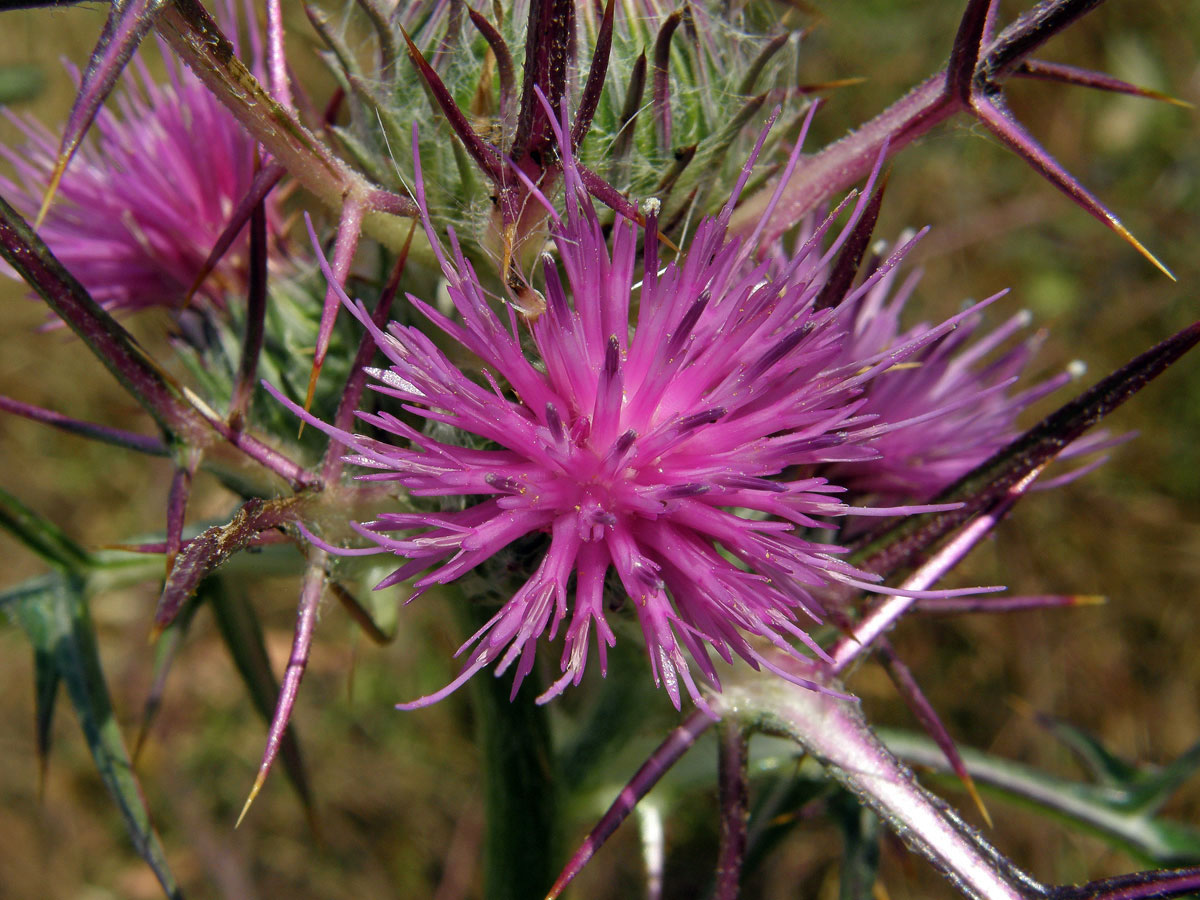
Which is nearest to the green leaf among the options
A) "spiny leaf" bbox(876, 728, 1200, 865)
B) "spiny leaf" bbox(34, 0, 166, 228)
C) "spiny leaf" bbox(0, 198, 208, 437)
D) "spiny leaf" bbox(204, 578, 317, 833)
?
"spiny leaf" bbox(204, 578, 317, 833)

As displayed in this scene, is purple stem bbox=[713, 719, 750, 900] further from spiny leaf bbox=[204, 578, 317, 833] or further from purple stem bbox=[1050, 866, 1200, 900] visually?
spiny leaf bbox=[204, 578, 317, 833]

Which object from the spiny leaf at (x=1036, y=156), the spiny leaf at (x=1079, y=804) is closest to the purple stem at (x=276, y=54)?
the spiny leaf at (x=1036, y=156)

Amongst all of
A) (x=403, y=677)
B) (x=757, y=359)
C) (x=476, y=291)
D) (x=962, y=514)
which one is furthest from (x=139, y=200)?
(x=403, y=677)

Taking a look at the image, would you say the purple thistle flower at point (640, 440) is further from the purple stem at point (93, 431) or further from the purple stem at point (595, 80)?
the purple stem at point (93, 431)

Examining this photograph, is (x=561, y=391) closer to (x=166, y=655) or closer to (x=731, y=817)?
(x=731, y=817)

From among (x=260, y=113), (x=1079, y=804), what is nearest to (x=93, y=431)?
(x=260, y=113)

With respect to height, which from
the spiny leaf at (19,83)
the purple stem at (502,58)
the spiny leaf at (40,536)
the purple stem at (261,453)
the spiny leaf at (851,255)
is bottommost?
the spiny leaf at (40,536)

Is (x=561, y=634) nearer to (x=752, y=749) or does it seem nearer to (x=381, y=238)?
(x=752, y=749)
